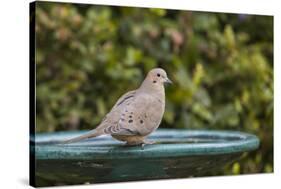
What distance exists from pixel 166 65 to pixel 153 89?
1.86ft

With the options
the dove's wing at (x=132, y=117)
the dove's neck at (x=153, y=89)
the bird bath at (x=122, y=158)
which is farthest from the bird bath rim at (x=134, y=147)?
the dove's neck at (x=153, y=89)

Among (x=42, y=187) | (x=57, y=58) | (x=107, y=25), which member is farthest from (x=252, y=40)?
(x=42, y=187)

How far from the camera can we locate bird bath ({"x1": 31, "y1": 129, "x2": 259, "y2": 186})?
5188 mm

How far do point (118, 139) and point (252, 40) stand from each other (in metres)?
1.76

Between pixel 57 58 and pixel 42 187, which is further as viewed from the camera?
pixel 57 58

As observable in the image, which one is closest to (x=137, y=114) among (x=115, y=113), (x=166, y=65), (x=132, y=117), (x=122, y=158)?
(x=132, y=117)

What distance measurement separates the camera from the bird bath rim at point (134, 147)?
5.17 meters

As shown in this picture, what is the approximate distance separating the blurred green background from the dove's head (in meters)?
0.25

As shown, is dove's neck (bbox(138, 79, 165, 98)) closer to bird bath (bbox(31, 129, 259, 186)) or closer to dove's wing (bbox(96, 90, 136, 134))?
dove's wing (bbox(96, 90, 136, 134))

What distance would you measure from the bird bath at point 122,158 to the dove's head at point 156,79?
1.31 ft

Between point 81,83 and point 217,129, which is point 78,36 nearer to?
point 81,83

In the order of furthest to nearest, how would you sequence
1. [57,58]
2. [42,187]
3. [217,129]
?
1. [217,129]
2. [57,58]
3. [42,187]

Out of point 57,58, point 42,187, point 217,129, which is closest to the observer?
point 42,187

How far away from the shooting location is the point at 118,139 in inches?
213
